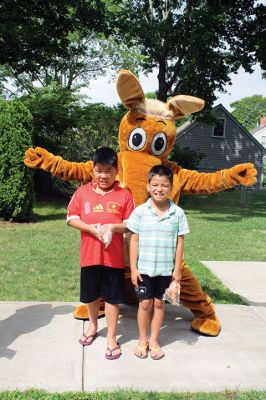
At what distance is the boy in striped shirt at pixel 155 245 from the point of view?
11.2ft

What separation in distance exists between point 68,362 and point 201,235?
286 inches

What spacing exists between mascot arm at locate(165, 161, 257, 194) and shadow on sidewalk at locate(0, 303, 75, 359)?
1.75 meters

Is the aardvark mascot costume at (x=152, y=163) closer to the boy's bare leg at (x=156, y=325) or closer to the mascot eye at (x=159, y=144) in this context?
the mascot eye at (x=159, y=144)

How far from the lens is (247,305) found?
5168 millimetres

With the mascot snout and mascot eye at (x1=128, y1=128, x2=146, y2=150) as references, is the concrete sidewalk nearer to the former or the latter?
the mascot snout

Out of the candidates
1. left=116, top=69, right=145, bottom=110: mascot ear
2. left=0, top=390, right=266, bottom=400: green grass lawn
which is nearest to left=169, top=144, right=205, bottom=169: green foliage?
left=116, top=69, right=145, bottom=110: mascot ear

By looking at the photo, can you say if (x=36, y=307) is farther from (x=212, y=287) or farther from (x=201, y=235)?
(x=201, y=235)

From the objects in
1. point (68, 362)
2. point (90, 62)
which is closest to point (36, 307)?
point (68, 362)

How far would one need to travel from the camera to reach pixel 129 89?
12.6ft

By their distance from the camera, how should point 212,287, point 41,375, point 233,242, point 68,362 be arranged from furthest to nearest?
point 233,242 → point 212,287 → point 68,362 → point 41,375

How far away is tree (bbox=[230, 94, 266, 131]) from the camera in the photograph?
8844cm

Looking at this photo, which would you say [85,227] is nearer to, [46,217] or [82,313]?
[82,313]

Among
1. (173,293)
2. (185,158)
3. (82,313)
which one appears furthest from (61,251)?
(185,158)

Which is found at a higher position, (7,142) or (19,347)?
(7,142)
